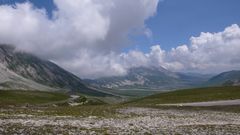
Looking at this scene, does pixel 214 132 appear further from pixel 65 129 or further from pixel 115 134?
pixel 65 129

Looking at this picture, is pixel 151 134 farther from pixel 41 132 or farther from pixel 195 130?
pixel 41 132

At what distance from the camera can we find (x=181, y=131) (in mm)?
30500

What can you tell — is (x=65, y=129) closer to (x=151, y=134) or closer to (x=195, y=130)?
(x=151, y=134)

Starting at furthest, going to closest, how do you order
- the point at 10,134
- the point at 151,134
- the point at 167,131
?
the point at 167,131
the point at 151,134
the point at 10,134

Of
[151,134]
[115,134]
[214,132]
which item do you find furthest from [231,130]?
[115,134]

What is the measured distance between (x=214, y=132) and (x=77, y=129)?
12.0 meters

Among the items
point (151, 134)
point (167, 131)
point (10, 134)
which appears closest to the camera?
point (10, 134)

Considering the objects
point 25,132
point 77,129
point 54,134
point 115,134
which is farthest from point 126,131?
point 25,132

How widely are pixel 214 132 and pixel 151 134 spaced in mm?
6090

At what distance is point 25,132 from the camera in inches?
1073

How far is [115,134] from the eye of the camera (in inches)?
1085

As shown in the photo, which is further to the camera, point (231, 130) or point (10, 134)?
point (231, 130)

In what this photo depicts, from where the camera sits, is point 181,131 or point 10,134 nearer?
point 10,134

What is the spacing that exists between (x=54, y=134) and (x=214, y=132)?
13817 mm
